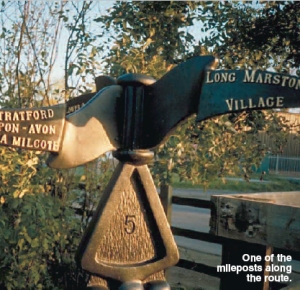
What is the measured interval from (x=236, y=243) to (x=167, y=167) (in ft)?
2.23

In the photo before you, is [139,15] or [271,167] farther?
[271,167]

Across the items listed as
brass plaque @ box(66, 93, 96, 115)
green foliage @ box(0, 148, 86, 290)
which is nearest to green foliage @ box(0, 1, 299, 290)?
green foliage @ box(0, 148, 86, 290)

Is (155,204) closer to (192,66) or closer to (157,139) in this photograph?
(157,139)

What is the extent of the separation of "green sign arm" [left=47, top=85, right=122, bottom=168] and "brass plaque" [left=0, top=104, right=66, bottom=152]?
0.10ft

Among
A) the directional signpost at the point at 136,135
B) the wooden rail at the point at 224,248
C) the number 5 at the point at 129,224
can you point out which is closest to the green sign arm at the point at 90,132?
the directional signpost at the point at 136,135

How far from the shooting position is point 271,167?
20.1 m

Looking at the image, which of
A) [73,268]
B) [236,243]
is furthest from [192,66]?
[73,268]

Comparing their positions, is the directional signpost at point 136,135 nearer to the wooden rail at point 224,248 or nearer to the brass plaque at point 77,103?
the brass plaque at point 77,103

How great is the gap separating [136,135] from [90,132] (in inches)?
5.5

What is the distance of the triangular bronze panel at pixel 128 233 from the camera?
1.36m

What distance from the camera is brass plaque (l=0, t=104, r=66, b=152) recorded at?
1207mm

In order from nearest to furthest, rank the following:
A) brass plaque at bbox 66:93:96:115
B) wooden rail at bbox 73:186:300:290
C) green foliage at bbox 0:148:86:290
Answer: brass plaque at bbox 66:93:96:115
wooden rail at bbox 73:186:300:290
green foliage at bbox 0:148:86:290

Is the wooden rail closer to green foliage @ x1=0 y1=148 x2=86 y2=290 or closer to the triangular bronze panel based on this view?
green foliage @ x1=0 y1=148 x2=86 y2=290

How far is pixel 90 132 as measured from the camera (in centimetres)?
134
